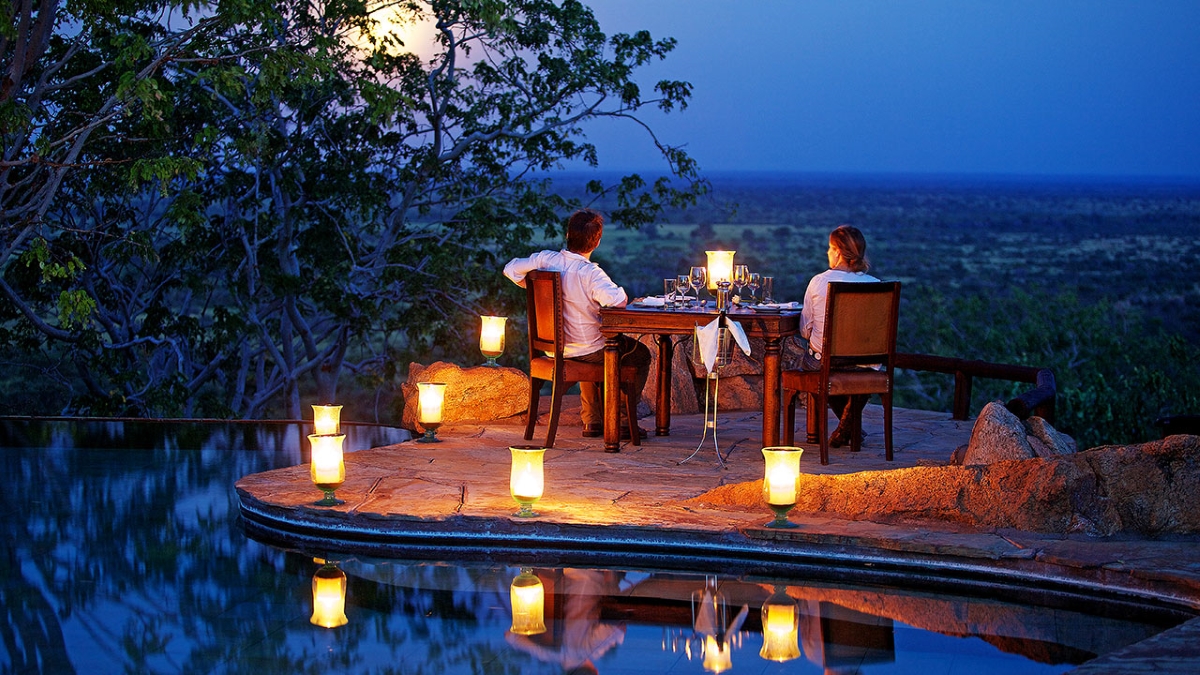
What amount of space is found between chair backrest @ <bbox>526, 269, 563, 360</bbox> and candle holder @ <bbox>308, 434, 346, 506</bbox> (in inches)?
61.2

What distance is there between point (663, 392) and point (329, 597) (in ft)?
10.7

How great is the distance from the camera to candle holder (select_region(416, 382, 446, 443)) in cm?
685

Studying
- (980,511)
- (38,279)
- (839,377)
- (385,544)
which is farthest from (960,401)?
(38,279)

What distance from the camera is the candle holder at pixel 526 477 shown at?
4.88 m

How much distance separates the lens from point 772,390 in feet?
20.5

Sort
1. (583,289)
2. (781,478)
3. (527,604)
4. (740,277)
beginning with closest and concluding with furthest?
(527,604), (781,478), (740,277), (583,289)

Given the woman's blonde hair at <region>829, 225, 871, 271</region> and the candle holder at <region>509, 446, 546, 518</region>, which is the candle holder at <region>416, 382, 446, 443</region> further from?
the woman's blonde hair at <region>829, 225, 871, 271</region>

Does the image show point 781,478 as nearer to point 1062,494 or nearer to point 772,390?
point 1062,494

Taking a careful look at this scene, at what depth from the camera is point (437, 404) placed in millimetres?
6887

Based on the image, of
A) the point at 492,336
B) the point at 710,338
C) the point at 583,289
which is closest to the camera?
the point at 710,338

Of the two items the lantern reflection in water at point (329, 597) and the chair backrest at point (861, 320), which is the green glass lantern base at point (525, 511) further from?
the chair backrest at point (861, 320)

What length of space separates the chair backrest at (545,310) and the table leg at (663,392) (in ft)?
2.58

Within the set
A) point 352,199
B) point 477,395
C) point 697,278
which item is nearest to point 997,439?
point 697,278

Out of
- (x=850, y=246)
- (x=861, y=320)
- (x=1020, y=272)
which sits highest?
(x=850, y=246)
